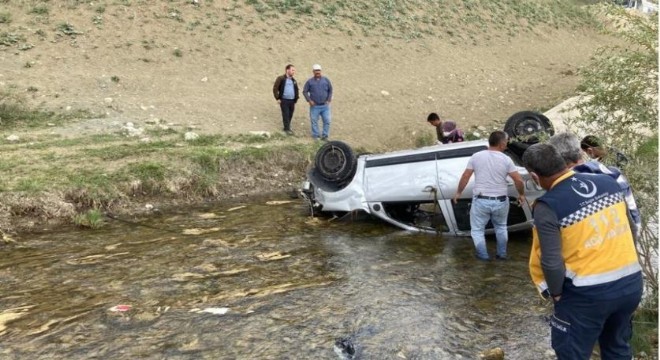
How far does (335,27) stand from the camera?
2177cm

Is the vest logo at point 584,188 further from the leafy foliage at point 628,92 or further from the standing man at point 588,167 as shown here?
the leafy foliage at point 628,92

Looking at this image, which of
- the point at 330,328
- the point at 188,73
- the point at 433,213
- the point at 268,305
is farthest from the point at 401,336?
the point at 188,73

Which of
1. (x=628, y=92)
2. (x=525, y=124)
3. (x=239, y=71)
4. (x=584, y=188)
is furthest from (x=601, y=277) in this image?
(x=239, y=71)

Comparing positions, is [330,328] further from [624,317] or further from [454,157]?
[454,157]

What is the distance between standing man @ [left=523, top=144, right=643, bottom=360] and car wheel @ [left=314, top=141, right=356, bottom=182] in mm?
5018

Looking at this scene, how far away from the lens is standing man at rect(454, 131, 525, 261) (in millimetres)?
6641

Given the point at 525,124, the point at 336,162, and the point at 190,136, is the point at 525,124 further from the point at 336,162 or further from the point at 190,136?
the point at 190,136

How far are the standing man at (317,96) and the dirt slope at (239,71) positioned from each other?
2.31 feet

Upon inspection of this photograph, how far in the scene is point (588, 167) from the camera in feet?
12.0

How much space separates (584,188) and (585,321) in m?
0.79

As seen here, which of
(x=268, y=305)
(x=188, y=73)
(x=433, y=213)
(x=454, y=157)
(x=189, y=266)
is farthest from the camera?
(x=188, y=73)

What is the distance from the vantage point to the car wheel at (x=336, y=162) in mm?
8359

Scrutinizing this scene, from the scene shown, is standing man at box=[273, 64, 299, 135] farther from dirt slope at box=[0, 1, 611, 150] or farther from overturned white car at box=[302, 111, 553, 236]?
overturned white car at box=[302, 111, 553, 236]

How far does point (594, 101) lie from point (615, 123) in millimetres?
896
